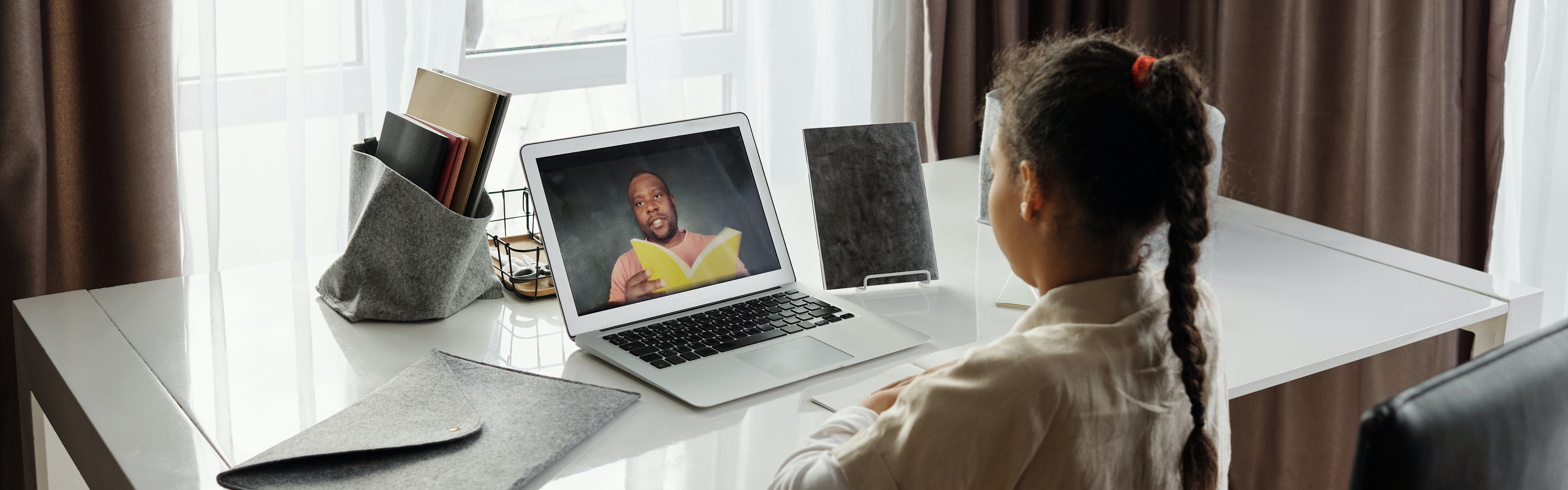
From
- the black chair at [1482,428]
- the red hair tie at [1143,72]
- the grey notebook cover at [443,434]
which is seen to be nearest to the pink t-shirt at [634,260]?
the grey notebook cover at [443,434]

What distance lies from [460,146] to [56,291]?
0.73 m

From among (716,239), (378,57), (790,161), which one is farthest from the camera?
(790,161)

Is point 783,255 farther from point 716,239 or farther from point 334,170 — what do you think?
point 334,170

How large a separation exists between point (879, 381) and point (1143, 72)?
1.33 ft

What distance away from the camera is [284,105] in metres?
1.67

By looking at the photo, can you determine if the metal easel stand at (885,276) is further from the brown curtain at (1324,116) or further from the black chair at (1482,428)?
the brown curtain at (1324,116)

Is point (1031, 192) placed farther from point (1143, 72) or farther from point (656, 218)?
point (656, 218)

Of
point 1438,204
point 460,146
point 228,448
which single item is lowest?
point 228,448

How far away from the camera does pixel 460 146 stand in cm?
108

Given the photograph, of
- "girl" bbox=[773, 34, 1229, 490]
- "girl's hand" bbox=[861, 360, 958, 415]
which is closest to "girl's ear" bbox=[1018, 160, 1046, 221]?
"girl" bbox=[773, 34, 1229, 490]

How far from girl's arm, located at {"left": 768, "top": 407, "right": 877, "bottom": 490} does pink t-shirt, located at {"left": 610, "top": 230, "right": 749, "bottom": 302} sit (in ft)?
0.96

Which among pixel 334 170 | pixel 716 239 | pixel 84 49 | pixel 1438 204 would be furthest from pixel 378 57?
pixel 1438 204

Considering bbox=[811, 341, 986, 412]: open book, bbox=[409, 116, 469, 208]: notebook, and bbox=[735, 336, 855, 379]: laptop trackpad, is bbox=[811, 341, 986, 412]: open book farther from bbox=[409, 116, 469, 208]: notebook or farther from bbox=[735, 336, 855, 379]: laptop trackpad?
bbox=[409, 116, 469, 208]: notebook

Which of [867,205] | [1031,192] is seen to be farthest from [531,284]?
[1031,192]
